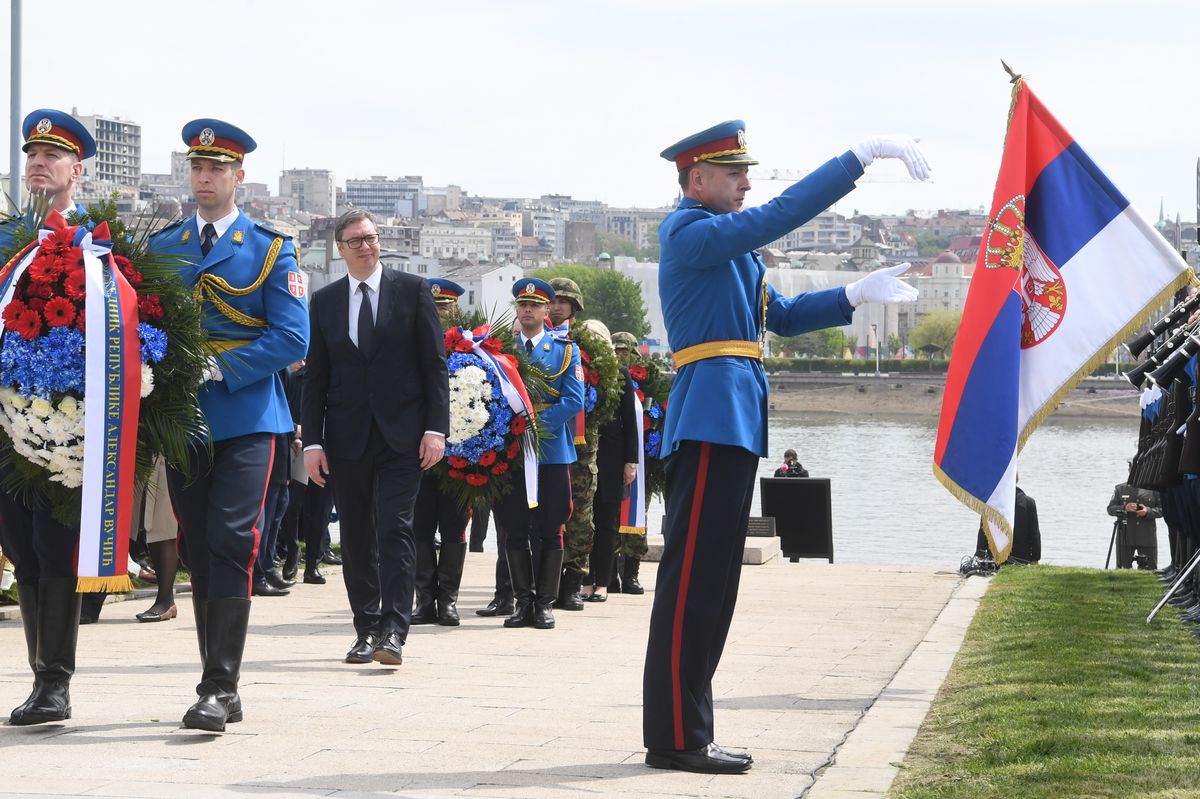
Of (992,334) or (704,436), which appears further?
(992,334)

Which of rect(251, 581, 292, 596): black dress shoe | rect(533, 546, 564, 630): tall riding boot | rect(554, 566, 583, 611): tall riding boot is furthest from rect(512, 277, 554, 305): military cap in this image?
rect(251, 581, 292, 596): black dress shoe

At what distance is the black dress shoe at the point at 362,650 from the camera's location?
838 centimetres

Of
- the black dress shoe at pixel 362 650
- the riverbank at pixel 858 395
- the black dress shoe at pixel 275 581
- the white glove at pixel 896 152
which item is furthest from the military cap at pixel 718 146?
the riverbank at pixel 858 395

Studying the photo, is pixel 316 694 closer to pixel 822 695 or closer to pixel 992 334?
pixel 822 695

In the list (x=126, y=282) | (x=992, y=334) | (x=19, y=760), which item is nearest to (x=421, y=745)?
(x=19, y=760)

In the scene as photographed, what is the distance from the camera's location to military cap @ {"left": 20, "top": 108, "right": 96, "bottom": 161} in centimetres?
704

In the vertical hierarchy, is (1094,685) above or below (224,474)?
below

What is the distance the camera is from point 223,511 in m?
6.32

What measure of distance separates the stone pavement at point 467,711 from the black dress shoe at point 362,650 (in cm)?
10

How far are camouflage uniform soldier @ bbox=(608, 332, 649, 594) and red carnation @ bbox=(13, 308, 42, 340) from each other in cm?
758

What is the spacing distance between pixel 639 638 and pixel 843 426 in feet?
324

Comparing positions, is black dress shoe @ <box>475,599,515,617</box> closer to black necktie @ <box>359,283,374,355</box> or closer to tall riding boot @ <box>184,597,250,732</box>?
black necktie @ <box>359,283,374,355</box>

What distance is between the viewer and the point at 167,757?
223 inches

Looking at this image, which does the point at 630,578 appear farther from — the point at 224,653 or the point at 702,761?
the point at 702,761
